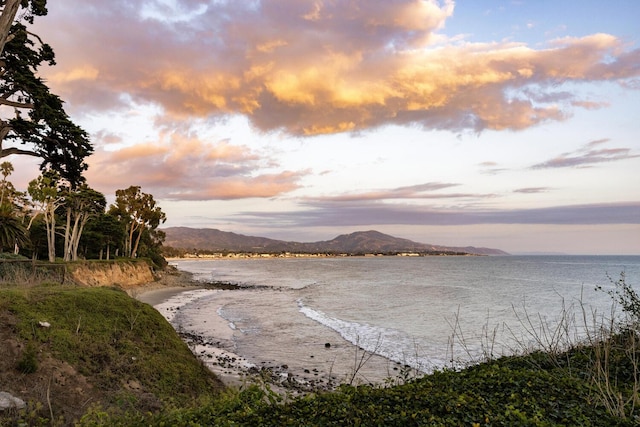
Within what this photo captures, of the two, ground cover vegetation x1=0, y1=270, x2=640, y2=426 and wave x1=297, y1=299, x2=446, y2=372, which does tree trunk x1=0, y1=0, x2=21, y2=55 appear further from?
wave x1=297, y1=299, x2=446, y2=372

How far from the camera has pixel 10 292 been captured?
12875 mm

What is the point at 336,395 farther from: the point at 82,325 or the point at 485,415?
the point at 82,325

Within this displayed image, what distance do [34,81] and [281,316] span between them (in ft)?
84.1

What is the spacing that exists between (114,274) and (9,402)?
40485 mm

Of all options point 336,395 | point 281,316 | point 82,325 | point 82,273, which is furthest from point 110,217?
point 336,395

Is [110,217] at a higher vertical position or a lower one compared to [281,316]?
higher

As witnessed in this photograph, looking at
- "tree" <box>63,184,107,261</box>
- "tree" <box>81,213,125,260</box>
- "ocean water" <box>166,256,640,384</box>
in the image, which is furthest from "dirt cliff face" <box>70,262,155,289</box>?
"ocean water" <box>166,256,640,384</box>

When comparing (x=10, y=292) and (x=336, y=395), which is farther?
(x=10, y=292)

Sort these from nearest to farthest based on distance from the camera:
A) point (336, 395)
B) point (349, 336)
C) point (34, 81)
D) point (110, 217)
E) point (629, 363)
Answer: point (336, 395), point (629, 363), point (34, 81), point (349, 336), point (110, 217)

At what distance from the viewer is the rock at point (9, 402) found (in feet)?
26.1

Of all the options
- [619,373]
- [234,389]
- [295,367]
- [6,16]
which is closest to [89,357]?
[234,389]

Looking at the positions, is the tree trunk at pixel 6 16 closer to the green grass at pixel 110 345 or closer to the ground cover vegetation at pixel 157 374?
the ground cover vegetation at pixel 157 374

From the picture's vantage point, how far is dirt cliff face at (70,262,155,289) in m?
A: 36.5

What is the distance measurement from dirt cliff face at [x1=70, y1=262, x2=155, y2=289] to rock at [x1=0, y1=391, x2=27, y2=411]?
1026 inches
